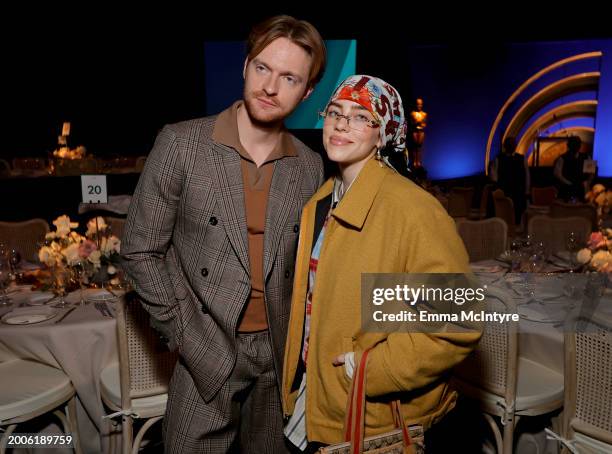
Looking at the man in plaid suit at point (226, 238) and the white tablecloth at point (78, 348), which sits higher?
the man in plaid suit at point (226, 238)

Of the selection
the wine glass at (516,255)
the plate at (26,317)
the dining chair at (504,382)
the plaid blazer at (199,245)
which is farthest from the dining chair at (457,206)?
the plaid blazer at (199,245)

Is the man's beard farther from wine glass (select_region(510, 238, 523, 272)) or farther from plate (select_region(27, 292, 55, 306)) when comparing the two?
wine glass (select_region(510, 238, 523, 272))

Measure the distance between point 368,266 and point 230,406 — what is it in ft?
2.45

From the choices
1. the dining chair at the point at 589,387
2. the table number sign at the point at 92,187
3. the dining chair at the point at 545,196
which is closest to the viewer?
the dining chair at the point at 589,387

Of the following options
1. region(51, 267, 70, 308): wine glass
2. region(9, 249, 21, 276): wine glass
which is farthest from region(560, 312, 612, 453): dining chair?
region(9, 249, 21, 276): wine glass

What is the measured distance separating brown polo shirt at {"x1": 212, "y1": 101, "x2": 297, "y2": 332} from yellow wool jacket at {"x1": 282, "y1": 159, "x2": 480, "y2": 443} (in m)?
0.19

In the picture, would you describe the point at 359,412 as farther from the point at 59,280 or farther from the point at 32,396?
the point at 59,280

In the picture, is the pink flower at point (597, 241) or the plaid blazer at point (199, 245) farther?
the pink flower at point (597, 241)

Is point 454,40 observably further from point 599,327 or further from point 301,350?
point 301,350

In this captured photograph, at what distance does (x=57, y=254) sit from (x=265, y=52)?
6.51ft

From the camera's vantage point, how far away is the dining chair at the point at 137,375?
2379 millimetres

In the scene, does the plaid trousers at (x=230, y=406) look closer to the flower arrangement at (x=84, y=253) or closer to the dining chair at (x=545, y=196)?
the flower arrangement at (x=84, y=253)

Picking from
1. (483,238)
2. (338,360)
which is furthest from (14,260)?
(483,238)

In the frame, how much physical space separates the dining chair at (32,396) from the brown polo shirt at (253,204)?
1.28 m
